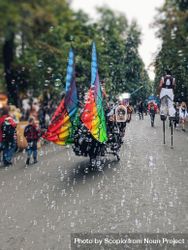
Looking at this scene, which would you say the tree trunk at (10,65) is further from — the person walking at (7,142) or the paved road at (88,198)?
the person walking at (7,142)

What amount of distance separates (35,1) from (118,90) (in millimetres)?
10603

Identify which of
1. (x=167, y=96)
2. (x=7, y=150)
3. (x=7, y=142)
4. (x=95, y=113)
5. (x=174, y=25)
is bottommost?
(x=7, y=150)

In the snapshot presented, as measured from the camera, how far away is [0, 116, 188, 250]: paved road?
6.47m

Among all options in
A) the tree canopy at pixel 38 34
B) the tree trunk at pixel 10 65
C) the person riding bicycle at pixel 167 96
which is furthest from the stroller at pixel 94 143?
the tree trunk at pixel 10 65

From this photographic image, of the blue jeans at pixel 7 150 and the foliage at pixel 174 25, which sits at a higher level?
the foliage at pixel 174 25

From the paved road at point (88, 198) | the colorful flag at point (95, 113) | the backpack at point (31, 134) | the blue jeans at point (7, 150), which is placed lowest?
the paved road at point (88, 198)

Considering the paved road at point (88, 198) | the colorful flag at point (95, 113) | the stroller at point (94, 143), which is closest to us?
the paved road at point (88, 198)

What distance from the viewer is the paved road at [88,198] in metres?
6.47

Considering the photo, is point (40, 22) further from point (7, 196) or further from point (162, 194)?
point (7, 196)

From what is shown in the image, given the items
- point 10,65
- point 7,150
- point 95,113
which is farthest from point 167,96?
point 10,65

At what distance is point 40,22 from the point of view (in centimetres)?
70

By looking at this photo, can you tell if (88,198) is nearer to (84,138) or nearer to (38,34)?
(84,138)

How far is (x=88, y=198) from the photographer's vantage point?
8.55 metres

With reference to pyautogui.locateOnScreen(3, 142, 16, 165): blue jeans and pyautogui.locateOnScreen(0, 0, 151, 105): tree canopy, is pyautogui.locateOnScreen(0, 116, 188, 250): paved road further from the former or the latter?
pyautogui.locateOnScreen(0, 0, 151, 105): tree canopy
